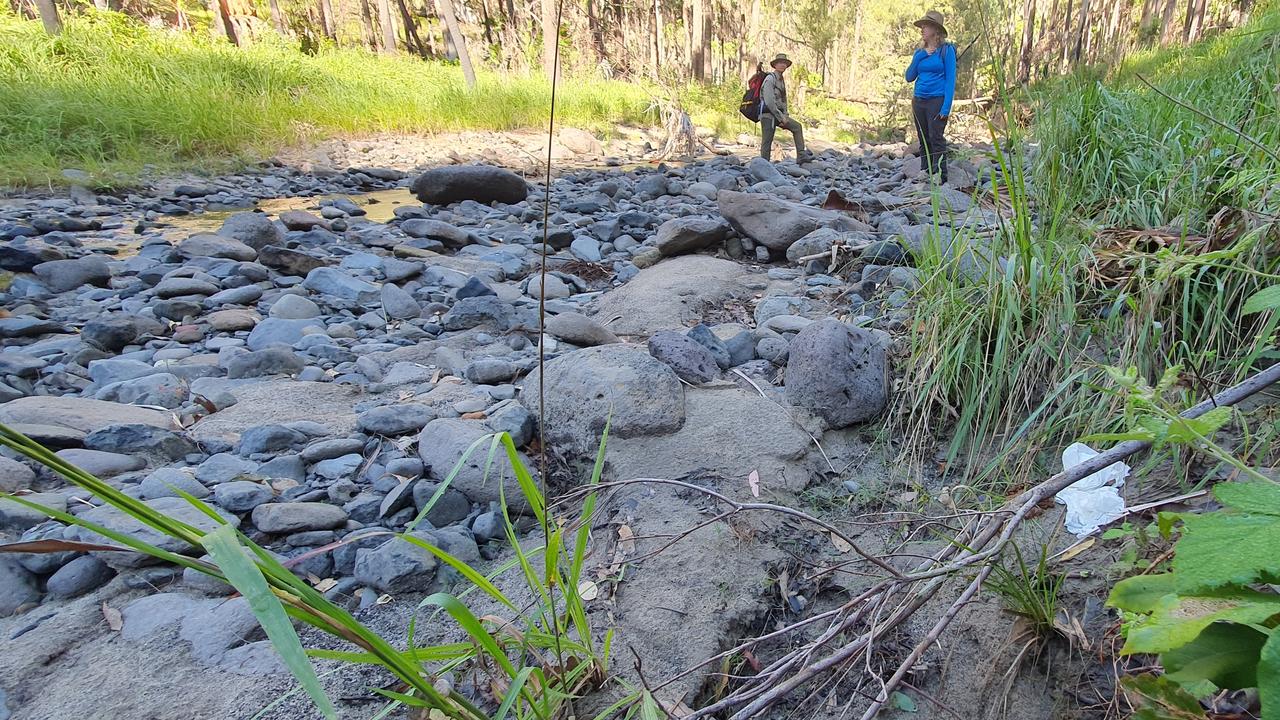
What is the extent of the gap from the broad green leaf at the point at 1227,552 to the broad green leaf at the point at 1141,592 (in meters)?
0.12

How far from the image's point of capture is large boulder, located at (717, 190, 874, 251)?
416 cm

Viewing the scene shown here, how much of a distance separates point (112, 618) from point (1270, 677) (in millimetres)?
1852

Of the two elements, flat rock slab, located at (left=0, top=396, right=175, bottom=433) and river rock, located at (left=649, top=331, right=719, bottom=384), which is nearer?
flat rock slab, located at (left=0, top=396, right=175, bottom=433)

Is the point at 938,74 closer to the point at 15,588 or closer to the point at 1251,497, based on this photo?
the point at 1251,497

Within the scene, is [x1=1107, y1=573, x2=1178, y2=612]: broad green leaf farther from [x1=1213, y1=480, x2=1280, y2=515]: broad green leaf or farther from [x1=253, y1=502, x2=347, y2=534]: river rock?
[x1=253, y1=502, x2=347, y2=534]: river rock

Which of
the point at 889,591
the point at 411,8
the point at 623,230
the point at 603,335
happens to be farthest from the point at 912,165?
the point at 411,8

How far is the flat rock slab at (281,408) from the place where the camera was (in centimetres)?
233

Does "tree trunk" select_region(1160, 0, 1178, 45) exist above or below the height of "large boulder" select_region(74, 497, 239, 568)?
above

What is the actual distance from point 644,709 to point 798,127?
989 centimetres

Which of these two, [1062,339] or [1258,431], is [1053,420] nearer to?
[1062,339]

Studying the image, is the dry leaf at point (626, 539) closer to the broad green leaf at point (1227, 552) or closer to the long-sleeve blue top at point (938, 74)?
the broad green leaf at point (1227, 552)

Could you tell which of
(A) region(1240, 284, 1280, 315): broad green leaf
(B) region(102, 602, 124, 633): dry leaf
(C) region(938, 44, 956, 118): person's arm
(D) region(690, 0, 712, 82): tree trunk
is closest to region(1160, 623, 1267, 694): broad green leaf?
(A) region(1240, 284, 1280, 315): broad green leaf

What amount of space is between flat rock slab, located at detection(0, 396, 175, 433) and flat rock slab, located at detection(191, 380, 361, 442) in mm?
147

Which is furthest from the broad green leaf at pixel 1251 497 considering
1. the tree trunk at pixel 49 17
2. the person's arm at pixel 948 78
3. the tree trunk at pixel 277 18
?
the tree trunk at pixel 277 18
